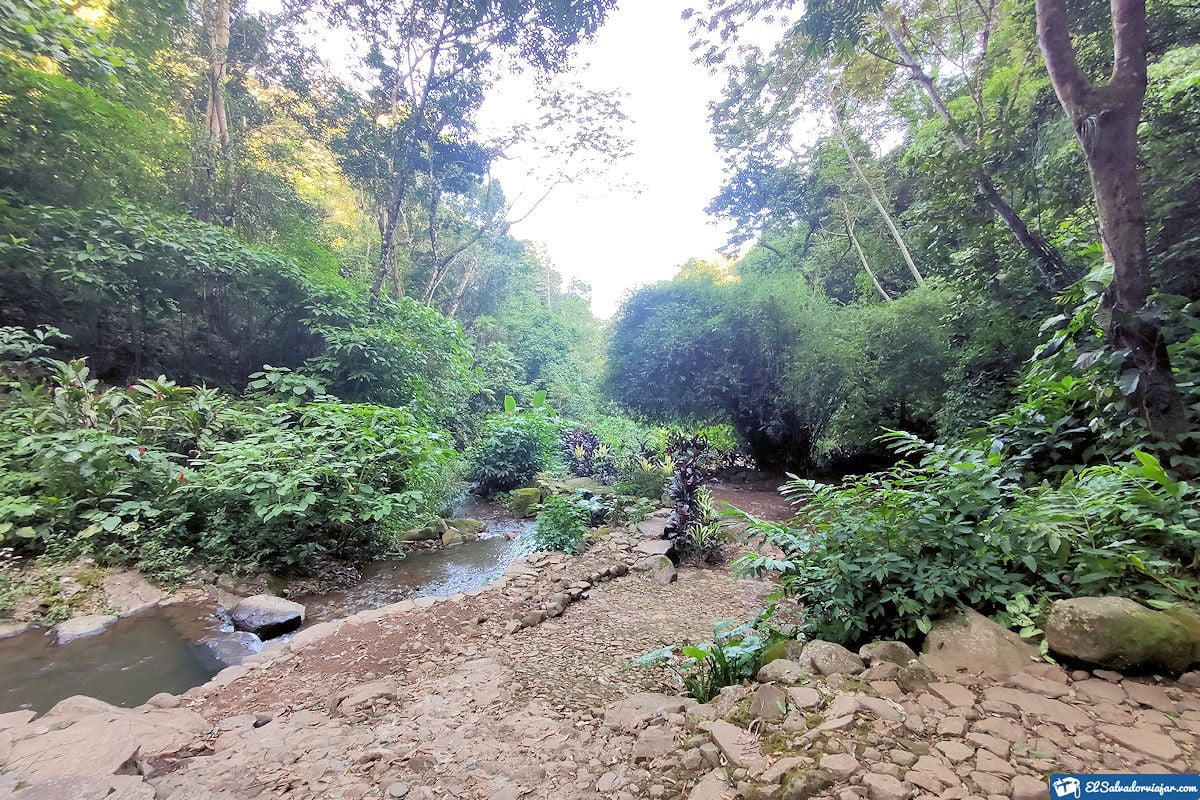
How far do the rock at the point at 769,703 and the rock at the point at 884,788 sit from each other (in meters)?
0.38

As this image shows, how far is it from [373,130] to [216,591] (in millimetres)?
10105

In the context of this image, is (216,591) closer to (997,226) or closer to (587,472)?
(587,472)

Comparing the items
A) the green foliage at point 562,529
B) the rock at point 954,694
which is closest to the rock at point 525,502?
the green foliage at point 562,529

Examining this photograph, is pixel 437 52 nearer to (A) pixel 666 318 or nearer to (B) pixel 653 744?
(A) pixel 666 318

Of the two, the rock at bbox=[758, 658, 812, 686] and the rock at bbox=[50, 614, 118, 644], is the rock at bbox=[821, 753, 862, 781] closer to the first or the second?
the rock at bbox=[758, 658, 812, 686]

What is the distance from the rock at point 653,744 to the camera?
5.45 feet

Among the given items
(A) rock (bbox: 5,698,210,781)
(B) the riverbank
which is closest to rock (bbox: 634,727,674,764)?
(B) the riverbank

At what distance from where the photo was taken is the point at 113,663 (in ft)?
9.29

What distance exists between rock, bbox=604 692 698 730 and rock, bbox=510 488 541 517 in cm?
519

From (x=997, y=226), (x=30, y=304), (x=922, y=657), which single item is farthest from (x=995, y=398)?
(x=30, y=304)

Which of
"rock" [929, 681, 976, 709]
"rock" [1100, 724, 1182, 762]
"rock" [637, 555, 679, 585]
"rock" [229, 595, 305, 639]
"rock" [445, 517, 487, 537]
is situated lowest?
"rock" [637, 555, 679, 585]

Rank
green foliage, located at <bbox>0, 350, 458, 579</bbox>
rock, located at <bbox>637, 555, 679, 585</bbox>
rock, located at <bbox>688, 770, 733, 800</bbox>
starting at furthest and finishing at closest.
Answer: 1. rock, located at <bbox>637, 555, 679, 585</bbox>
2. green foliage, located at <bbox>0, 350, 458, 579</bbox>
3. rock, located at <bbox>688, 770, 733, 800</bbox>

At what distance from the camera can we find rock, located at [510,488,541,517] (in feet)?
23.8

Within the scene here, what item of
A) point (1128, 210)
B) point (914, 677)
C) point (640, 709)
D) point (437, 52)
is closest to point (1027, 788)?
point (914, 677)
